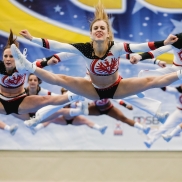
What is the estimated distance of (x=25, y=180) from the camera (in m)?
5.77

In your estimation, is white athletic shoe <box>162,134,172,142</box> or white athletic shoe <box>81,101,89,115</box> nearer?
white athletic shoe <box>81,101,89,115</box>

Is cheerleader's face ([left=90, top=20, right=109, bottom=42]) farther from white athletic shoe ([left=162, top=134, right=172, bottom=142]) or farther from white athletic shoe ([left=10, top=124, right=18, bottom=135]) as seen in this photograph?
white athletic shoe ([left=10, top=124, right=18, bottom=135])

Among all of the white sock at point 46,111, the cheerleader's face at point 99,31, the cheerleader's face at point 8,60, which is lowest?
the white sock at point 46,111

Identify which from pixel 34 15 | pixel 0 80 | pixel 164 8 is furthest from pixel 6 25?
pixel 164 8

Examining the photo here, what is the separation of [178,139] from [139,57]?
1.98m

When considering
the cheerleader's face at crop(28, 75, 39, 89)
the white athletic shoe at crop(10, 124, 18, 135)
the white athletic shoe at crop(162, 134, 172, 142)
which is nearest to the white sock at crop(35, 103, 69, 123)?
the cheerleader's face at crop(28, 75, 39, 89)

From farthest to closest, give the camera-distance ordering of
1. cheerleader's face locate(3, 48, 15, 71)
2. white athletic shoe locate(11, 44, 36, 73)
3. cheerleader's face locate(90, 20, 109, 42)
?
cheerleader's face locate(3, 48, 15, 71)
cheerleader's face locate(90, 20, 109, 42)
white athletic shoe locate(11, 44, 36, 73)

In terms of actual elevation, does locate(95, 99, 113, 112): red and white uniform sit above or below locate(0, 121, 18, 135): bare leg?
above

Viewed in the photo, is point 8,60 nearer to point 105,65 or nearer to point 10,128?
point 105,65

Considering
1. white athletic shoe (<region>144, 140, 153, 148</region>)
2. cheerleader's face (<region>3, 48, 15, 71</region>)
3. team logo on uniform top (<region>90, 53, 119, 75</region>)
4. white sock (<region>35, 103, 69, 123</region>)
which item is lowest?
white athletic shoe (<region>144, 140, 153, 148</region>)

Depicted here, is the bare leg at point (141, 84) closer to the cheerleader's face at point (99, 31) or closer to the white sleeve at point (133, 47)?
the white sleeve at point (133, 47)

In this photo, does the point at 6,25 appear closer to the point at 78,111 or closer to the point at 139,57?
the point at 78,111

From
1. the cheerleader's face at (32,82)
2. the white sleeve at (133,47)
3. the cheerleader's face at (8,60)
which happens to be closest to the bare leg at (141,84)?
the white sleeve at (133,47)

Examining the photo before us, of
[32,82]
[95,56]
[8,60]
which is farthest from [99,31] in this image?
[32,82]
